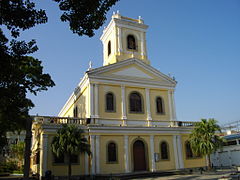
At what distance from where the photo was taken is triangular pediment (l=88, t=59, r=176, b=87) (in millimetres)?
24498

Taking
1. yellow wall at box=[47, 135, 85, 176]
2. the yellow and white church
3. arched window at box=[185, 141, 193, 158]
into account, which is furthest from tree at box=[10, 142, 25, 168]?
arched window at box=[185, 141, 193, 158]

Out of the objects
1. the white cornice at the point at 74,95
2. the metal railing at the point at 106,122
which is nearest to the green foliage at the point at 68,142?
the metal railing at the point at 106,122

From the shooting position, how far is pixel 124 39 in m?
28.6

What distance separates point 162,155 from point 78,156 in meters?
8.59

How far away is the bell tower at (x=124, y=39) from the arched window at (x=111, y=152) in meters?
9.25

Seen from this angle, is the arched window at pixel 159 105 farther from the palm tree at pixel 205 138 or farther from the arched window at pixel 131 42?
the arched window at pixel 131 42

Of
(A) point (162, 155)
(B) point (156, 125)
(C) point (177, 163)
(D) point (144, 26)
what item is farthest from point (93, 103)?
(D) point (144, 26)

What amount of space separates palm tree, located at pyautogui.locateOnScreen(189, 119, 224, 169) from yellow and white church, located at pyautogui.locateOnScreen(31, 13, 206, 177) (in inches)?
68.4

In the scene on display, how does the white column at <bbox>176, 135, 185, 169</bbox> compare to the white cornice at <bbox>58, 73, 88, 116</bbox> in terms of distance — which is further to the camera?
the white column at <bbox>176, 135, 185, 169</bbox>

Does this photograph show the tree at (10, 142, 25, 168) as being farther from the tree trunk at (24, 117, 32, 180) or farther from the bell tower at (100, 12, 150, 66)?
the tree trunk at (24, 117, 32, 180)

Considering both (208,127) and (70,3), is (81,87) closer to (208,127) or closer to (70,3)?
(208,127)

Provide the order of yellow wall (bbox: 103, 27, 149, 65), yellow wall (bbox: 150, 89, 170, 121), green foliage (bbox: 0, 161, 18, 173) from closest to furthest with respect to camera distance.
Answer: yellow wall (bbox: 150, 89, 170, 121) → yellow wall (bbox: 103, 27, 149, 65) → green foliage (bbox: 0, 161, 18, 173)

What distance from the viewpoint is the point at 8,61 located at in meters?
10.6

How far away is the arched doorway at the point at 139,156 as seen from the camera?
2356cm
